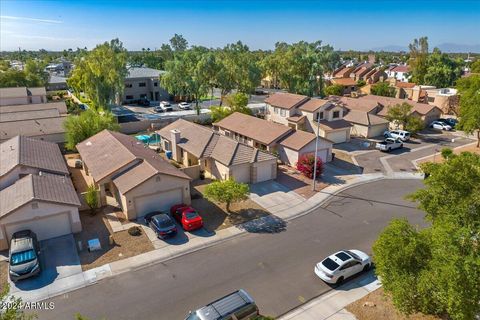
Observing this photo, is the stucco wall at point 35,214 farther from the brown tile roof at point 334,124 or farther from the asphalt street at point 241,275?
the brown tile roof at point 334,124

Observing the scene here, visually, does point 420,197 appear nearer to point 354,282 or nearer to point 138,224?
point 354,282

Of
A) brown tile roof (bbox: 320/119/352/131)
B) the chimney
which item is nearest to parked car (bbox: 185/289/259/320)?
the chimney

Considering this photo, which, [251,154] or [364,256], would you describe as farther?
[251,154]

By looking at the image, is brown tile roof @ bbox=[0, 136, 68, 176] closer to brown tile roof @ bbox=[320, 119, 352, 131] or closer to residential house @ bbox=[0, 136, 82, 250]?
residential house @ bbox=[0, 136, 82, 250]

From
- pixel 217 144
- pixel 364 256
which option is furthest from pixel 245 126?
pixel 364 256

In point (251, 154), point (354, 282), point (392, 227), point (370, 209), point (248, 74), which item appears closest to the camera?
point (392, 227)

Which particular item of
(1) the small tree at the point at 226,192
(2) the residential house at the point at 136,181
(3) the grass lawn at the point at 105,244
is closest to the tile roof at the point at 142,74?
(2) the residential house at the point at 136,181
